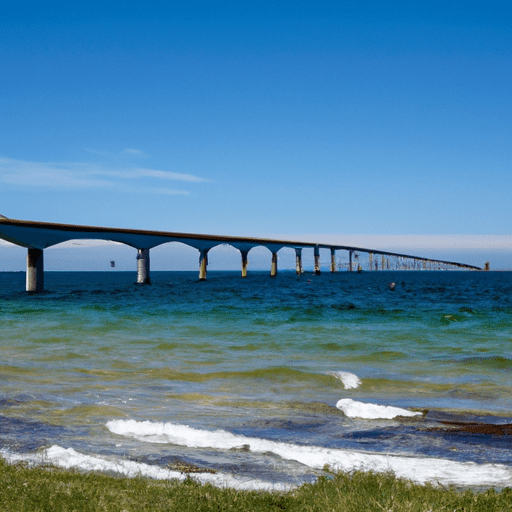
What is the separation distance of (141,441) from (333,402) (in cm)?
470

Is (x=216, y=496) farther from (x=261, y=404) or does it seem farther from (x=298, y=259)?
(x=298, y=259)

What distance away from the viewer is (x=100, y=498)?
602cm

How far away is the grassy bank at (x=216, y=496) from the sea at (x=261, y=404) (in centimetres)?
60

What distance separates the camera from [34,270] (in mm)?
72750

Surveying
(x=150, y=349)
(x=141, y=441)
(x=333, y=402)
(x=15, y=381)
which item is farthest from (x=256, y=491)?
(x=150, y=349)

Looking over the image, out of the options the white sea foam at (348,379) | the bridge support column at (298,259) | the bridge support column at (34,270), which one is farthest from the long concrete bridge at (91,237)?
the white sea foam at (348,379)

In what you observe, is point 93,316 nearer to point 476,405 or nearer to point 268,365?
point 268,365

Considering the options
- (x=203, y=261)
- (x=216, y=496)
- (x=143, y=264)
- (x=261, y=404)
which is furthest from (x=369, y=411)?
(x=203, y=261)

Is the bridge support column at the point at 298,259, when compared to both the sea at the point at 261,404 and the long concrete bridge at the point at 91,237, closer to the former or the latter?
the long concrete bridge at the point at 91,237

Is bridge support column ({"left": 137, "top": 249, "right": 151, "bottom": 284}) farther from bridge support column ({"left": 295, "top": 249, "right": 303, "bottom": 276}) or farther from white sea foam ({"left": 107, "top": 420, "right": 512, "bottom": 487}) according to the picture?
white sea foam ({"left": 107, "top": 420, "right": 512, "bottom": 487})

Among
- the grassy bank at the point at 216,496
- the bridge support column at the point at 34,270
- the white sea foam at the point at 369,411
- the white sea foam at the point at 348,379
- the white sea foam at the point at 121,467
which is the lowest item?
the white sea foam at the point at 348,379

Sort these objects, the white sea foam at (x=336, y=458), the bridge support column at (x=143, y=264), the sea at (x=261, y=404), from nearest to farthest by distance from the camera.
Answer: the white sea foam at (x=336, y=458)
the sea at (x=261, y=404)
the bridge support column at (x=143, y=264)

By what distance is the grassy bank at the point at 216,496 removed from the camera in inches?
228

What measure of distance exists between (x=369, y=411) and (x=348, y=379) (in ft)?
13.0
